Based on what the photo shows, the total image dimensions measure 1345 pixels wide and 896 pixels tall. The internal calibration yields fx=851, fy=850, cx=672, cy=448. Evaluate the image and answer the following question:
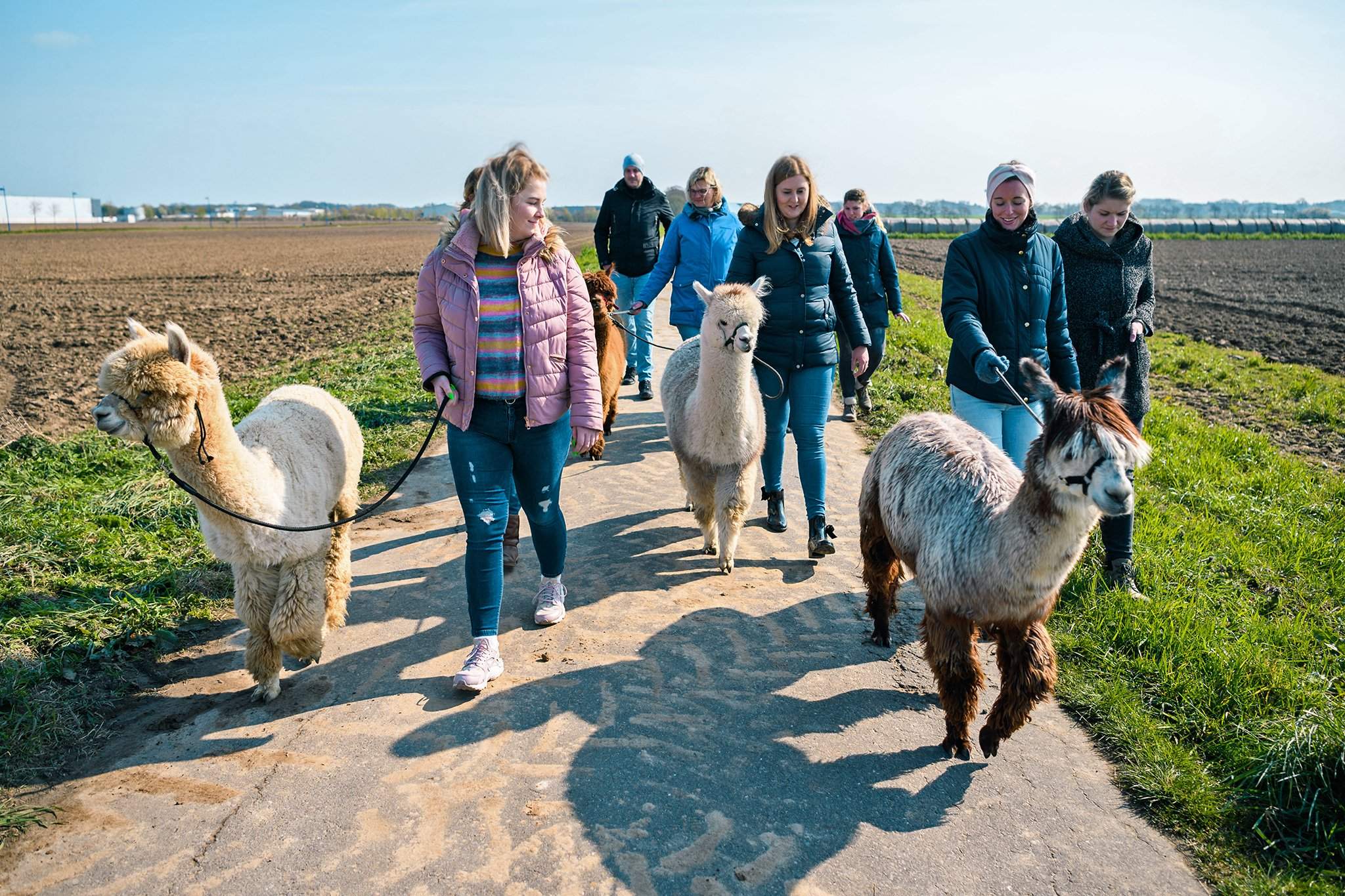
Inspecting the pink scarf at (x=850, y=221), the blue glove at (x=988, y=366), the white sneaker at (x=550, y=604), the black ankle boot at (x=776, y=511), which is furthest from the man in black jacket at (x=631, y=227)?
the blue glove at (x=988, y=366)

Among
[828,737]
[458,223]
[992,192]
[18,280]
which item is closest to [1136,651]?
[828,737]

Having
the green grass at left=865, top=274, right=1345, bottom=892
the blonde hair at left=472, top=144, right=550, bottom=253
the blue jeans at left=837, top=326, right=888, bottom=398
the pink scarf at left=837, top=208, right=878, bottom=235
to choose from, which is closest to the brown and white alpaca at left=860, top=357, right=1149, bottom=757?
the green grass at left=865, top=274, right=1345, bottom=892

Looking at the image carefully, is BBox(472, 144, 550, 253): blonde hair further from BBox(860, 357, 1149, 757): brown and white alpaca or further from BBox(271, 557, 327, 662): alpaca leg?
BBox(860, 357, 1149, 757): brown and white alpaca

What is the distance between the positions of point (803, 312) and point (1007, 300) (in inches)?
47.4

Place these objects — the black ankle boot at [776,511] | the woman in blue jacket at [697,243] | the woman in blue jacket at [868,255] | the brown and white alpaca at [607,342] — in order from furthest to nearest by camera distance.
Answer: the woman in blue jacket at [868,255] → the woman in blue jacket at [697,243] → the brown and white alpaca at [607,342] → the black ankle boot at [776,511]

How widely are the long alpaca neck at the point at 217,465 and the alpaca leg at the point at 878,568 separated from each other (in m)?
2.79

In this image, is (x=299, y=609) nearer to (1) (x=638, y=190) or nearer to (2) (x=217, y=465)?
(2) (x=217, y=465)

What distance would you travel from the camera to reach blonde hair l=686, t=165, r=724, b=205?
23.6 ft

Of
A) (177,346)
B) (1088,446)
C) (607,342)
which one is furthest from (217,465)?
(607,342)

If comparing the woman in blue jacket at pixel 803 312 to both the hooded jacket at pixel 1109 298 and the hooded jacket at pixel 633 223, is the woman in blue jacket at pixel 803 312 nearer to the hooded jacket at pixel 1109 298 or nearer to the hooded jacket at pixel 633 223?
the hooded jacket at pixel 1109 298

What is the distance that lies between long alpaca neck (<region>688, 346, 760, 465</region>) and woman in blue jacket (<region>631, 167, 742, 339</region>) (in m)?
2.27

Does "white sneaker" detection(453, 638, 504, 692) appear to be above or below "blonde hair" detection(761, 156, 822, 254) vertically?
below

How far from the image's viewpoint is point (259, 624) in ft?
12.1

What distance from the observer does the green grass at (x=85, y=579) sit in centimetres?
349
